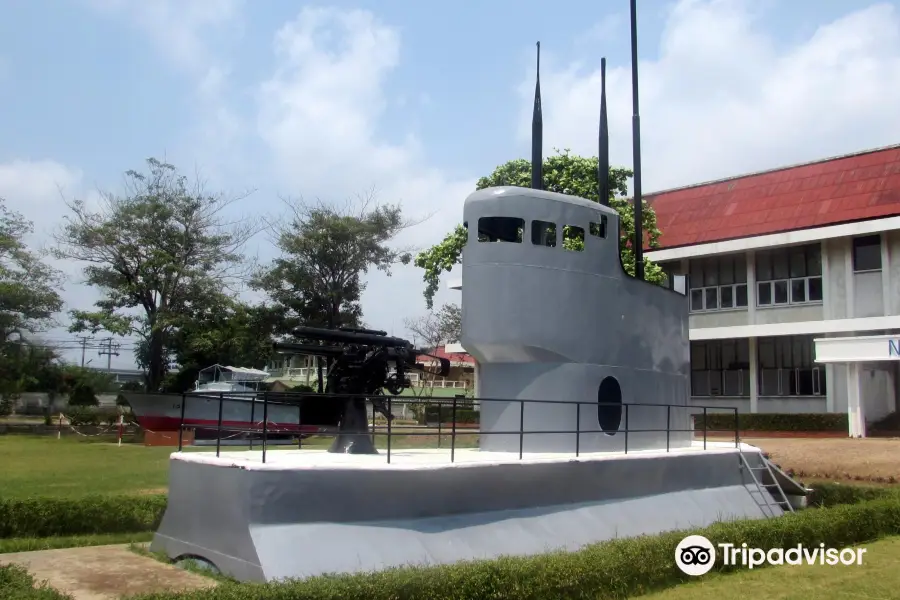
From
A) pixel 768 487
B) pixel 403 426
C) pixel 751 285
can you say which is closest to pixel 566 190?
pixel 751 285

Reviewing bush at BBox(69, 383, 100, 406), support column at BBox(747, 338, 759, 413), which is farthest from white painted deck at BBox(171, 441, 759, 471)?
A: bush at BBox(69, 383, 100, 406)

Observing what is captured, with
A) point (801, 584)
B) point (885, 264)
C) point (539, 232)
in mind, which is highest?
point (885, 264)

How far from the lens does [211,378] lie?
4234 centimetres

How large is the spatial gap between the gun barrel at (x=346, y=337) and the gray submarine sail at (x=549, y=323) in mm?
954

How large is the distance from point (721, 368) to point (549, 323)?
2984 cm

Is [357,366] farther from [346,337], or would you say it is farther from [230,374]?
[230,374]

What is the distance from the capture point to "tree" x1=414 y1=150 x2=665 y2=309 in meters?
30.1

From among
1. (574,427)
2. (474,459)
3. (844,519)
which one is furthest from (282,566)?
(844,519)

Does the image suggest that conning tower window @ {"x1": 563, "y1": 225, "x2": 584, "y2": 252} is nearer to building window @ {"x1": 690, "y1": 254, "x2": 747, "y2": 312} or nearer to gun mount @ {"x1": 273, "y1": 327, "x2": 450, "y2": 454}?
gun mount @ {"x1": 273, "y1": 327, "x2": 450, "y2": 454}

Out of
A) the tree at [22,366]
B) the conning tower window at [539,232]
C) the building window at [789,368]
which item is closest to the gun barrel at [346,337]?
the conning tower window at [539,232]

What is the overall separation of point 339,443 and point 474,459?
78.7 inches

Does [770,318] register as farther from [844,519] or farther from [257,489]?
[257,489]

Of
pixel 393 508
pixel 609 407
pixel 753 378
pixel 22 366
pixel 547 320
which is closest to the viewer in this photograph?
pixel 393 508

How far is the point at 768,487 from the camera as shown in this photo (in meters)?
14.5
